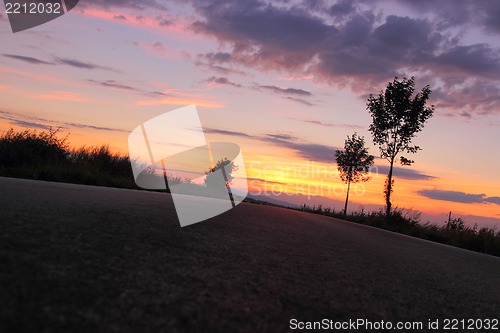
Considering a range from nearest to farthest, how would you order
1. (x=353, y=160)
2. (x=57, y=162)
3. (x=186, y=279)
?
1. (x=186, y=279)
2. (x=57, y=162)
3. (x=353, y=160)

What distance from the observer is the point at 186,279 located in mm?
2525

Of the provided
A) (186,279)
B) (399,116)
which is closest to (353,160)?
(399,116)

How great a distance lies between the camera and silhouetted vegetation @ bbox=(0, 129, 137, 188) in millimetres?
11531

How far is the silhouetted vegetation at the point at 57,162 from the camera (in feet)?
37.8

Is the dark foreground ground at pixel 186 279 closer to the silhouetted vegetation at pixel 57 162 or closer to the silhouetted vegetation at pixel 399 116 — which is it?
the silhouetted vegetation at pixel 57 162

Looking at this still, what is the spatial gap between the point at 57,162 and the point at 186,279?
510 inches

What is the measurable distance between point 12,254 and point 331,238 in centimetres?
414

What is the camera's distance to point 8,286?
1.96 meters

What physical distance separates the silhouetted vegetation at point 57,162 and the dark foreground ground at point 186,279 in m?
7.24

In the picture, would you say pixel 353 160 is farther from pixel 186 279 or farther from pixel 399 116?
pixel 186 279

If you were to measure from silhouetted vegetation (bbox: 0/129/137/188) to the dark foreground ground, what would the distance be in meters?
7.24

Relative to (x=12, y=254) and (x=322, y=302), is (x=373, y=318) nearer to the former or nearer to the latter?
(x=322, y=302)

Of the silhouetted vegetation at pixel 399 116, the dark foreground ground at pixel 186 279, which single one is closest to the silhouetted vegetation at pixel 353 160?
the silhouetted vegetation at pixel 399 116

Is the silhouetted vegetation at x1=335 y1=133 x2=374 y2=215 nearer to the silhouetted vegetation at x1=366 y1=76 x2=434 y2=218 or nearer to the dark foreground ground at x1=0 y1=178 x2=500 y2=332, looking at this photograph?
the silhouetted vegetation at x1=366 y1=76 x2=434 y2=218
